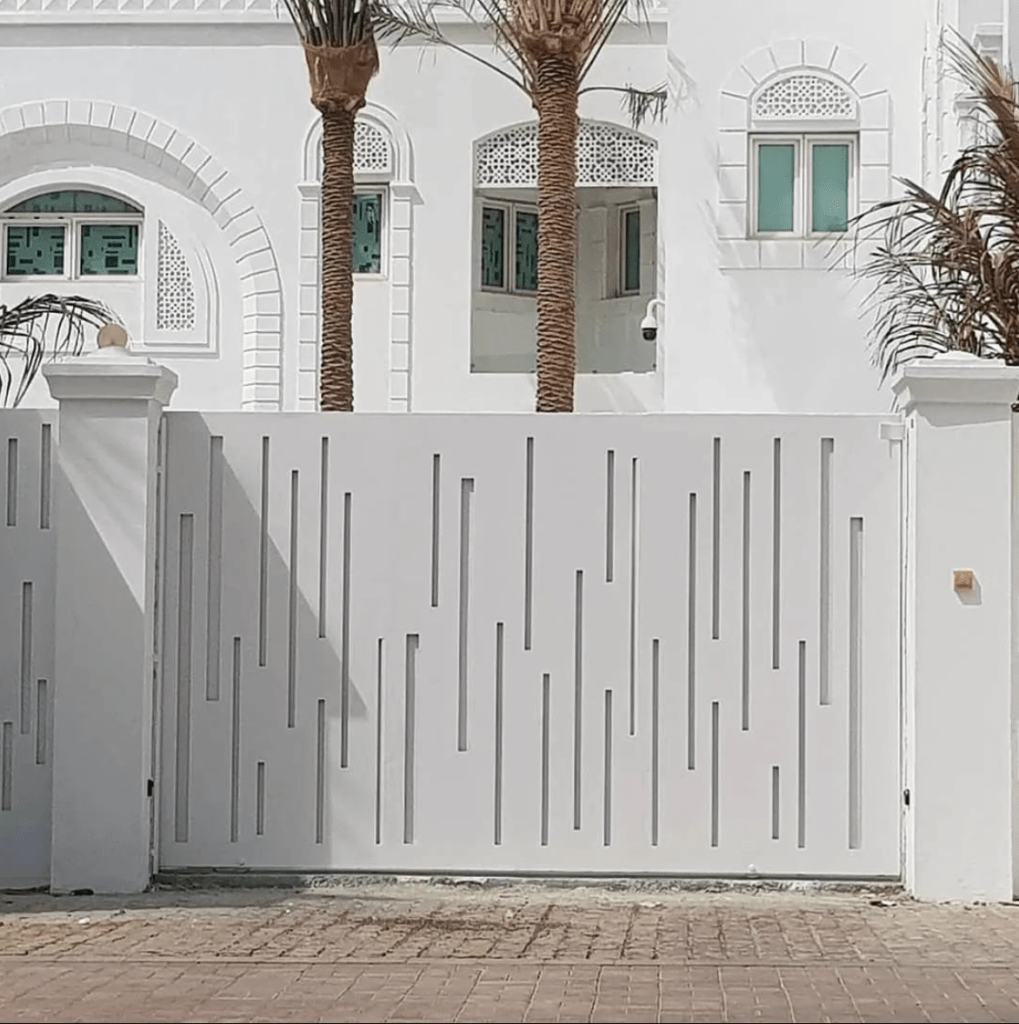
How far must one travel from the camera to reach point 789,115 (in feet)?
55.0

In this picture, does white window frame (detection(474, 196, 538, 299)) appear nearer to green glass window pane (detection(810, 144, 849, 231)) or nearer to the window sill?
the window sill

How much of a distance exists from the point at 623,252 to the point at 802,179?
3.08 m

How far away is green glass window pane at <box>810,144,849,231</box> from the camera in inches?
666

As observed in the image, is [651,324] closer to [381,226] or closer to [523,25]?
[381,226]

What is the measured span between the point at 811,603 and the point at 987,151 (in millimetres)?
3340

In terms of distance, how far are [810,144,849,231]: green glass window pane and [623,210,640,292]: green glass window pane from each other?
9.36 feet

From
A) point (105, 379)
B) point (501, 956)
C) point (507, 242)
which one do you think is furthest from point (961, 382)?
point (507, 242)

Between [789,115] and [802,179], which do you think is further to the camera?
[802,179]

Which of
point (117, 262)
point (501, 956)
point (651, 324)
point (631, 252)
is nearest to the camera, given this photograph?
point (501, 956)

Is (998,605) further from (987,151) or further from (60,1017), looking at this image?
(60,1017)

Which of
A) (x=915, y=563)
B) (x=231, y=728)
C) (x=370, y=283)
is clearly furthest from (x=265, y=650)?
(x=370, y=283)

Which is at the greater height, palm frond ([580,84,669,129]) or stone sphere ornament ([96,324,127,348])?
palm frond ([580,84,669,129])

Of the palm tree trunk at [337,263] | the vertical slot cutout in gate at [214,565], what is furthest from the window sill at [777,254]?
the vertical slot cutout in gate at [214,565]

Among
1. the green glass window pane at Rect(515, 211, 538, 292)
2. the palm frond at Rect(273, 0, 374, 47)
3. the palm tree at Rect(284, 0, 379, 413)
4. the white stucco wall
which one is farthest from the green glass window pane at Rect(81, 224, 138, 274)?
Answer: the green glass window pane at Rect(515, 211, 538, 292)
